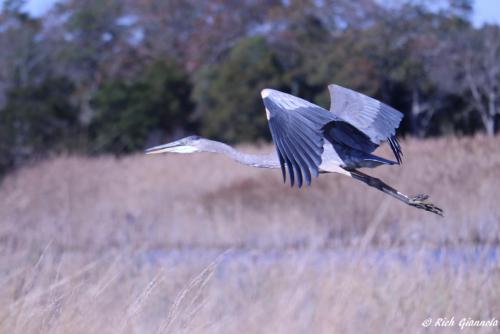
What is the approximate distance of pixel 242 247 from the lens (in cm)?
1032

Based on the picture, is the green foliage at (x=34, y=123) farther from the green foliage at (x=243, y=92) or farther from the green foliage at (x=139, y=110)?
the green foliage at (x=243, y=92)

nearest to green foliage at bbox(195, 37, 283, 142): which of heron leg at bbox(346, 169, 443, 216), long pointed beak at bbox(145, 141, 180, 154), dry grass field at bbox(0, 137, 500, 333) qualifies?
dry grass field at bbox(0, 137, 500, 333)

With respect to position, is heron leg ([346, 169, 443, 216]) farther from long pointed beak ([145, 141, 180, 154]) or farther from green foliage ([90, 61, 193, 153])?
green foliage ([90, 61, 193, 153])

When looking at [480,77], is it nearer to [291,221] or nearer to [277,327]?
[291,221]

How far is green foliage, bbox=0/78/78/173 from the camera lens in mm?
21625

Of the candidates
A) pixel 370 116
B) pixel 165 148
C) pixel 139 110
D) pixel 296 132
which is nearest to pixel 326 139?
pixel 370 116

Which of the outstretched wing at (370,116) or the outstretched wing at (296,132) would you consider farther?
the outstretched wing at (370,116)

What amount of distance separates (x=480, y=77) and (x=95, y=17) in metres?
14.2

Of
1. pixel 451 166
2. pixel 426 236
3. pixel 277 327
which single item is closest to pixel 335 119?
pixel 277 327

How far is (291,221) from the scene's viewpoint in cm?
1105

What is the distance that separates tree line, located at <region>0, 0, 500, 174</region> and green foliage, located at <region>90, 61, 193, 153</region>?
0.03 meters

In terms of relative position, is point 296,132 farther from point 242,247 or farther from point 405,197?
point 242,247

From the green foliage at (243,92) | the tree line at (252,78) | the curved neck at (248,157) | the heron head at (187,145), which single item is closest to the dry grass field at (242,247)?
the curved neck at (248,157)

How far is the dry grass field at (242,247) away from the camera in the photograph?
423 centimetres
